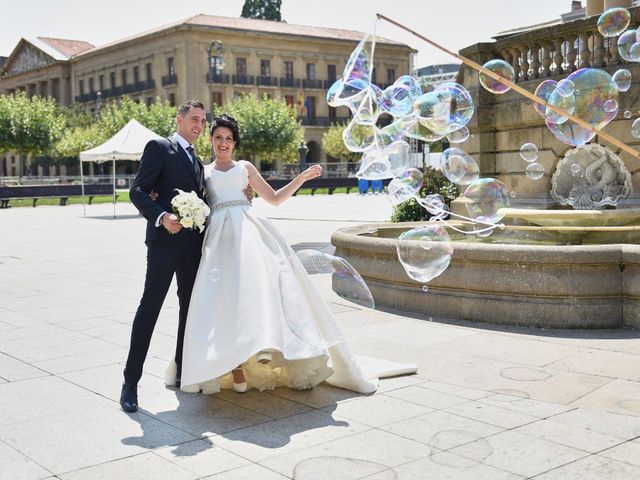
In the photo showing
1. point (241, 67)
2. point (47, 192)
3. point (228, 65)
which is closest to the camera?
point (47, 192)

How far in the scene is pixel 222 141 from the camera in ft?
17.7

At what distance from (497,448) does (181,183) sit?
2.51 m

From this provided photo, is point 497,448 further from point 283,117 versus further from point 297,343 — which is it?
point 283,117

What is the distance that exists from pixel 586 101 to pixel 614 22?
95 centimetres

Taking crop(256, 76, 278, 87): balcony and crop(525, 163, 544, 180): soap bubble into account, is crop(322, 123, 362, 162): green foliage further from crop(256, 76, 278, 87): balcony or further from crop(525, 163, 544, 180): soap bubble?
crop(525, 163, 544, 180): soap bubble

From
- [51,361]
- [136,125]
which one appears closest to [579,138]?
[51,361]

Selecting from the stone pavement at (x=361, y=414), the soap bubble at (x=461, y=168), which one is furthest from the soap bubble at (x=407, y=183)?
the stone pavement at (x=361, y=414)

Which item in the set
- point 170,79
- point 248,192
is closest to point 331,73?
point 170,79

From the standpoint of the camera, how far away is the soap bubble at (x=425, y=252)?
281 inches

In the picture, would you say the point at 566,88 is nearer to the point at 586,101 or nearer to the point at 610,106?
the point at 586,101

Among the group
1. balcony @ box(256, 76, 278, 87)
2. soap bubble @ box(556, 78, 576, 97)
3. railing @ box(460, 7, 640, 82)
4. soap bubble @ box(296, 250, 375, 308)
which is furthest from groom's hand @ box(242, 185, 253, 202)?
balcony @ box(256, 76, 278, 87)

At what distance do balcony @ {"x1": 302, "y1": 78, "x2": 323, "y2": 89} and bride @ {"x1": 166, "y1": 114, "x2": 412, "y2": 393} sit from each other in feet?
235

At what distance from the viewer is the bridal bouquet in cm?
494

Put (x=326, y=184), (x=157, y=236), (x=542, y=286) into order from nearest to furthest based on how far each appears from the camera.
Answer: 1. (x=157, y=236)
2. (x=542, y=286)
3. (x=326, y=184)
